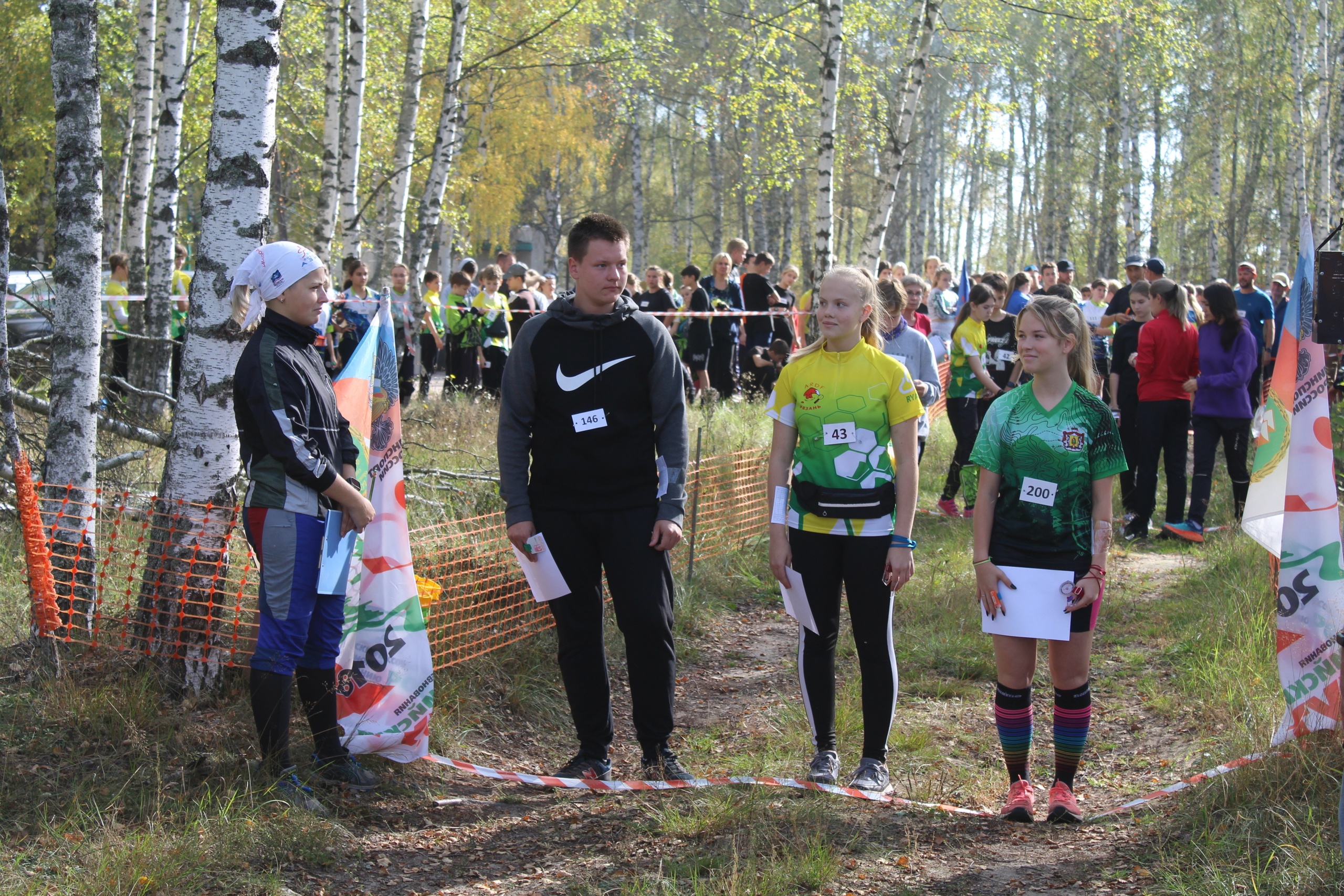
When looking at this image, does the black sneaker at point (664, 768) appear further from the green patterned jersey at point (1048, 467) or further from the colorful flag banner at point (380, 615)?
the green patterned jersey at point (1048, 467)

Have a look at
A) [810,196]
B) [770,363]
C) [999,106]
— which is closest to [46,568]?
[770,363]

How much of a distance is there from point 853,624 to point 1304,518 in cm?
171

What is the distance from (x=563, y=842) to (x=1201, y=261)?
47.0 m

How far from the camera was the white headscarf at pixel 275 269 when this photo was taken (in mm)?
3721

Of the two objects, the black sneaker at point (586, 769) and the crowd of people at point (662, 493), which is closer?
the crowd of people at point (662, 493)

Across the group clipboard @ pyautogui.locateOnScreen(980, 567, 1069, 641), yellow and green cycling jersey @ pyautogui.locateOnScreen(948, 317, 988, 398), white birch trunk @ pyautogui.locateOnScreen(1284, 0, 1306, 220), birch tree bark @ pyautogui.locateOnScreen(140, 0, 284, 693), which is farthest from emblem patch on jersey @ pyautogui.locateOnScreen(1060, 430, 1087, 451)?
white birch trunk @ pyautogui.locateOnScreen(1284, 0, 1306, 220)

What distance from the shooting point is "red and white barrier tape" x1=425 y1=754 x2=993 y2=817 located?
3.99 meters

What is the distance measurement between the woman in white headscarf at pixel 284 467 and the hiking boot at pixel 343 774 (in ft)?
0.64

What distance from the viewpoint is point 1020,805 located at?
12.6 feet

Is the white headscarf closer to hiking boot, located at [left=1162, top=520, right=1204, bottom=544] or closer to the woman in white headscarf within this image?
the woman in white headscarf

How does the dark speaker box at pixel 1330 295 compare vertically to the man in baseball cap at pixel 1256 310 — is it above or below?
below

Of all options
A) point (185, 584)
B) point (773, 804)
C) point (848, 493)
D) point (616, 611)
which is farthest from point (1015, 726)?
point (185, 584)

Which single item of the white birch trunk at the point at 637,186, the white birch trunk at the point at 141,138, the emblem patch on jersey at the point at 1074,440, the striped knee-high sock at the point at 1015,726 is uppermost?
the white birch trunk at the point at 637,186

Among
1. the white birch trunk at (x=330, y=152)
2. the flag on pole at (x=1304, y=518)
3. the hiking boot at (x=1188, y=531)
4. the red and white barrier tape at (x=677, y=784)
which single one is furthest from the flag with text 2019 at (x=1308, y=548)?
the white birch trunk at (x=330, y=152)
